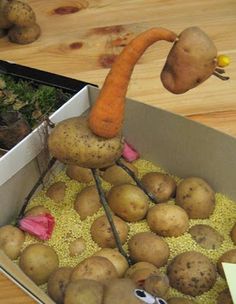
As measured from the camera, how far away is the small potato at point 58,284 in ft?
2.00

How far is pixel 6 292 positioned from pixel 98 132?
0.70ft

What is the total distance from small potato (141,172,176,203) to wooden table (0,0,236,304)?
0.39 ft

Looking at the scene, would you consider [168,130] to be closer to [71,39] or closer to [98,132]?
[98,132]

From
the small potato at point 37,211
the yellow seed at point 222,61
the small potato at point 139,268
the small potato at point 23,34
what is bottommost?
the small potato at point 37,211

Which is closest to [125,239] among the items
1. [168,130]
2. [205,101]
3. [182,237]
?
[182,237]

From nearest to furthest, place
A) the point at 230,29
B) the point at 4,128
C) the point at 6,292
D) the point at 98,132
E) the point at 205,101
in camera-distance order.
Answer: the point at 6,292
the point at 98,132
the point at 4,128
the point at 205,101
the point at 230,29

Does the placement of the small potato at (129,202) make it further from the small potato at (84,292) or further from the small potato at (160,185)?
the small potato at (84,292)

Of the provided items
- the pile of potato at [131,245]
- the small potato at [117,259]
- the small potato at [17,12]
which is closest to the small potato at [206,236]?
the pile of potato at [131,245]

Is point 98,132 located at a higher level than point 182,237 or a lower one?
higher

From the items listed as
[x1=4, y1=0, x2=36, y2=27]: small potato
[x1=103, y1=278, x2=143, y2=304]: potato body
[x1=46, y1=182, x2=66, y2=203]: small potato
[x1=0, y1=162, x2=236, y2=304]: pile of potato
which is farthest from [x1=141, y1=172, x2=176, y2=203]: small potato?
[x1=4, y1=0, x2=36, y2=27]: small potato

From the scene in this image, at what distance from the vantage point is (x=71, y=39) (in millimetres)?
1073

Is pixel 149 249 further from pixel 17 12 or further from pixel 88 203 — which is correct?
pixel 17 12

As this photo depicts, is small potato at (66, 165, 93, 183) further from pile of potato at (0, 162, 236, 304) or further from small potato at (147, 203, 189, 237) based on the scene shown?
small potato at (147, 203, 189, 237)

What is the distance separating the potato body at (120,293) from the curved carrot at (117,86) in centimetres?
18
